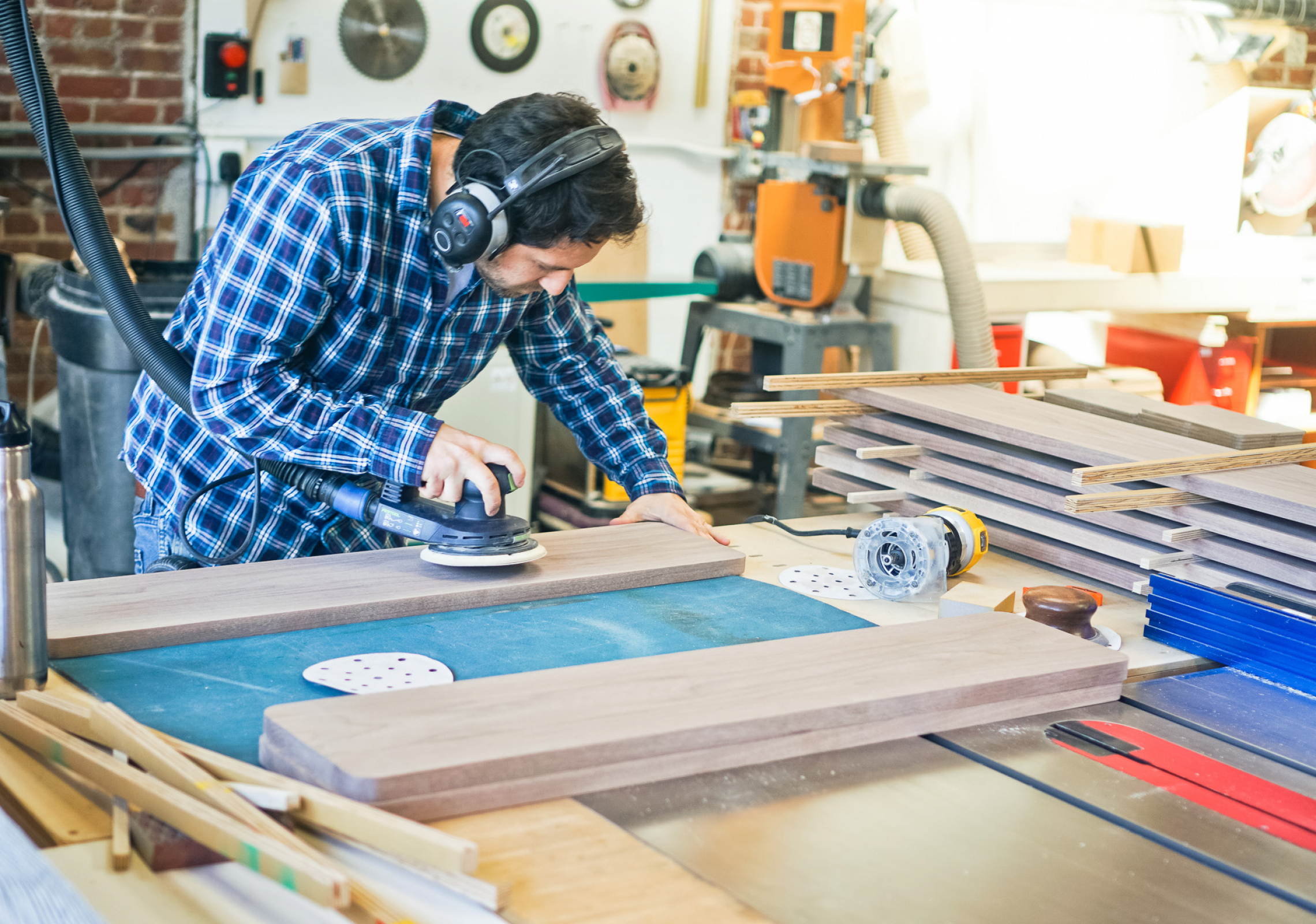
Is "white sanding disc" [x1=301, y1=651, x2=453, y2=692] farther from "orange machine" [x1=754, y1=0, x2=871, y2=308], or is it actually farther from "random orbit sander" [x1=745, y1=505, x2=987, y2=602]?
"orange machine" [x1=754, y1=0, x2=871, y2=308]

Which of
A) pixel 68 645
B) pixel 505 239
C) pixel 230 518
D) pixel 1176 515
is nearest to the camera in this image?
pixel 68 645

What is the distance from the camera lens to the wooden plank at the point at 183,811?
32.9 inches

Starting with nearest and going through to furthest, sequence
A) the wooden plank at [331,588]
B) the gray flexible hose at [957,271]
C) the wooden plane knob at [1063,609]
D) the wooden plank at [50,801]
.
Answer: the wooden plank at [50,801] < the wooden plank at [331,588] < the wooden plane knob at [1063,609] < the gray flexible hose at [957,271]

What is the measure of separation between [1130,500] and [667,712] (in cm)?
79

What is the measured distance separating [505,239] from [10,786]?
30.8 inches

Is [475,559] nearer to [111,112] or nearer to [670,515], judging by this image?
[670,515]

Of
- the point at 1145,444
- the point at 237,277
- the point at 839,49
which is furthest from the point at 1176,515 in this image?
the point at 839,49

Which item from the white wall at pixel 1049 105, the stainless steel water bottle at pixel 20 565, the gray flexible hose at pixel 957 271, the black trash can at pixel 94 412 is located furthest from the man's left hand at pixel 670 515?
the white wall at pixel 1049 105

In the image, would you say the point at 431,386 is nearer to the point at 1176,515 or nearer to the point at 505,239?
the point at 505,239

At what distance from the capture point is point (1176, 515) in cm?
165

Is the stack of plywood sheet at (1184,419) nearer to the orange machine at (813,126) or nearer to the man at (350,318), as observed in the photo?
the man at (350,318)

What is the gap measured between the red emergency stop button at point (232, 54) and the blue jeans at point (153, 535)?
8.49 feet

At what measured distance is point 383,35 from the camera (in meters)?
4.30

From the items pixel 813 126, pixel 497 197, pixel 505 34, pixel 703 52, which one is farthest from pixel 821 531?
pixel 703 52
